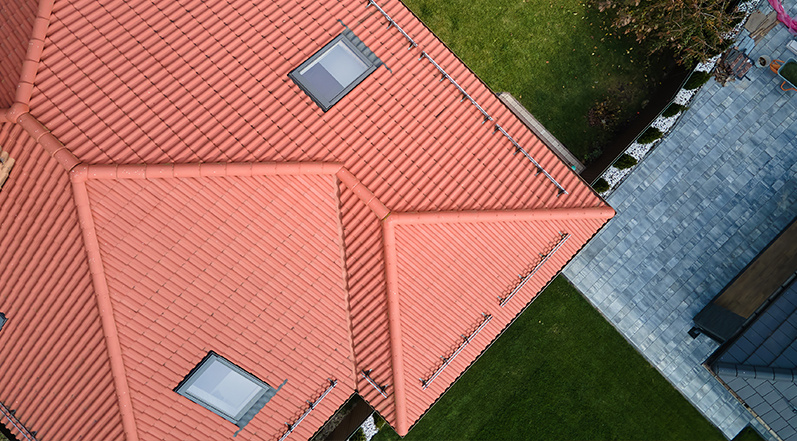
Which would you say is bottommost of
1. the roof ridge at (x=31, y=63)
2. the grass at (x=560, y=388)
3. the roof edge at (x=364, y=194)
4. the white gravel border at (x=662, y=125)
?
the grass at (x=560, y=388)

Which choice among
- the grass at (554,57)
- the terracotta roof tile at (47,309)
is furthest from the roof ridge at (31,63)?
the grass at (554,57)

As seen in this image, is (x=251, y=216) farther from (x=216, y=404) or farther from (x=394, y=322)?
(x=216, y=404)

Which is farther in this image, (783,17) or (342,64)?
(783,17)

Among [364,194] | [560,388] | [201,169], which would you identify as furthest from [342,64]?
[560,388]

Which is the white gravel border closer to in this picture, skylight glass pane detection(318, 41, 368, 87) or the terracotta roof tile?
skylight glass pane detection(318, 41, 368, 87)

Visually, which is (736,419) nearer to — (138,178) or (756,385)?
(756,385)

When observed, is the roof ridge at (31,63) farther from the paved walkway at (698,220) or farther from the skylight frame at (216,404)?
the paved walkway at (698,220)

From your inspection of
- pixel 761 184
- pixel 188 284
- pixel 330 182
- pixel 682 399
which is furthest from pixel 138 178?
pixel 761 184

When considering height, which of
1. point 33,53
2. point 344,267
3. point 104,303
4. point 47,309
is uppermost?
point 33,53
